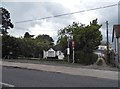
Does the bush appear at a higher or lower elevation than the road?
higher

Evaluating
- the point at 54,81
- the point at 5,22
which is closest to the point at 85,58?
the point at 54,81

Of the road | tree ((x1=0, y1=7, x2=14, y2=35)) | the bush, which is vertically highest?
tree ((x1=0, y1=7, x2=14, y2=35))

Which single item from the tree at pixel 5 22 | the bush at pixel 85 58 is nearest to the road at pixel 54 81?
the bush at pixel 85 58

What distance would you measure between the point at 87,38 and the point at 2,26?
1450 inches

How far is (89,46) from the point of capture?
157ft

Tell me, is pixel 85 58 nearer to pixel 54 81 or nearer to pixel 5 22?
pixel 54 81

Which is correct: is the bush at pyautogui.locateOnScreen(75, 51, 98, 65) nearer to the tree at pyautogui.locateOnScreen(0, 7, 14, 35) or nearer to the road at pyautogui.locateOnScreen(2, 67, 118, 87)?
the road at pyautogui.locateOnScreen(2, 67, 118, 87)

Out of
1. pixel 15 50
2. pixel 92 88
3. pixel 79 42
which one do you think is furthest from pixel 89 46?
pixel 92 88

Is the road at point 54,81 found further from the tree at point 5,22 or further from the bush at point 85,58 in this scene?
the tree at point 5,22

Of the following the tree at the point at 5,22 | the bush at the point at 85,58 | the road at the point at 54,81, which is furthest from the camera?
the tree at the point at 5,22

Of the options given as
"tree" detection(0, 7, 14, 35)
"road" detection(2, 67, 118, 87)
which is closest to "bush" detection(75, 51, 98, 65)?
"road" detection(2, 67, 118, 87)

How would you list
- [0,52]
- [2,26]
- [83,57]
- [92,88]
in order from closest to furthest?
[92,88]
[83,57]
[0,52]
[2,26]

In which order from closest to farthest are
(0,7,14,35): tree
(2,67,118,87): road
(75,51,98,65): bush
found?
(2,67,118,87): road
(75,51,98,65): bush
(0,7,14,35): tree

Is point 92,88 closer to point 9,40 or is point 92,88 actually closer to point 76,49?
point 76,49
